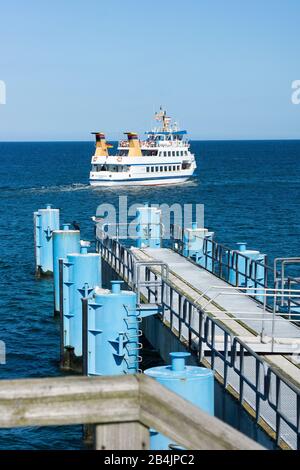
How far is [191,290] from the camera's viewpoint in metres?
20.4

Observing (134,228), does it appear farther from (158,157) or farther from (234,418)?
(158,157)

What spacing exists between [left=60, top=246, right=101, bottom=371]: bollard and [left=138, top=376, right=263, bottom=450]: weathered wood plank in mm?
16885

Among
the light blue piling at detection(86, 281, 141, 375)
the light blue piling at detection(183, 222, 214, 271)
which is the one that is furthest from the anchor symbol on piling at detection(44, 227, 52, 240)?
the light blue piling at detection(86, 281, 141, 375)

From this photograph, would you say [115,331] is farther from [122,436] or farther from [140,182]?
[140,182]

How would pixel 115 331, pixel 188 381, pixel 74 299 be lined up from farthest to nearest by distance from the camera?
pixel 74 299
pixel 115 331
pixel 188 381

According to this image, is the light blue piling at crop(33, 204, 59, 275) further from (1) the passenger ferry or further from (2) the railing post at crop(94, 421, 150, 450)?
(1) the passenger ferry

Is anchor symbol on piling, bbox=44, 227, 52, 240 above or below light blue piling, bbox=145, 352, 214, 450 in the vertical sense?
below

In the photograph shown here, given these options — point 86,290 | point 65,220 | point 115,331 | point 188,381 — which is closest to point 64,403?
point 188,381

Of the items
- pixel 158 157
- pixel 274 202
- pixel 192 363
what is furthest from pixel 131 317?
pixel 158 157

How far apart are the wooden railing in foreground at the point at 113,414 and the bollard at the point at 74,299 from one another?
1688cm

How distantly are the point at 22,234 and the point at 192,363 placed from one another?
1586 inches

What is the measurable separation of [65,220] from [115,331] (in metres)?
48.0

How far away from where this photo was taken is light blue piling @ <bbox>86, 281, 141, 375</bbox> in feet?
50.0

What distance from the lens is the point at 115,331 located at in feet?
50.2
